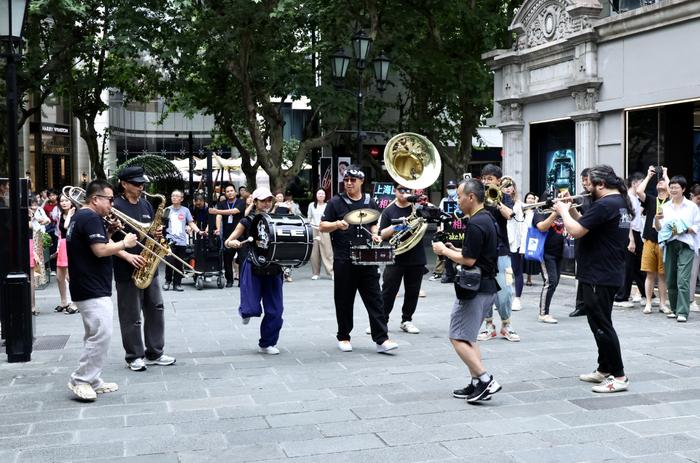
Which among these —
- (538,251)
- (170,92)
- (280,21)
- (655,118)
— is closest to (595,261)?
(538,251)

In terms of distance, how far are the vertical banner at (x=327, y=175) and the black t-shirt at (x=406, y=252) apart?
694 inches

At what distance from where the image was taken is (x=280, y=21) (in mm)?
20547

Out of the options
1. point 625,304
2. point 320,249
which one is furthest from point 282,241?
point 320,249

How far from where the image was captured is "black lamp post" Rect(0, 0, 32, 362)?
846 cm

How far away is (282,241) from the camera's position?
8.24 meters

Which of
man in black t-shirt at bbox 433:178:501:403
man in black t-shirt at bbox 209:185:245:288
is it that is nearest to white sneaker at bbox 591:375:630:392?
man in black t-shirt at bbox 433:178:501:403

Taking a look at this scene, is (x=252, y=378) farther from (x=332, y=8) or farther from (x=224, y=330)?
(x=332, y=8)

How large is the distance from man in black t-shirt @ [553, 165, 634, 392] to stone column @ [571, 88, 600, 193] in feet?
29.0

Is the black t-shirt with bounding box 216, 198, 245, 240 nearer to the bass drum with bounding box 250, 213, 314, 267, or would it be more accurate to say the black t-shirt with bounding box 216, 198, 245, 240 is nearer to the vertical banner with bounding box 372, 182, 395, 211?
the vertical banner with bounding box 372, 182, 395, 211

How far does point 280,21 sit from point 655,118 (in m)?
10.0

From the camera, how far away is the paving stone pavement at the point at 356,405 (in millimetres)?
5445

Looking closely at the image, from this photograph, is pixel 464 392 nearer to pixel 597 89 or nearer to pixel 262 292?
pixel 262 292

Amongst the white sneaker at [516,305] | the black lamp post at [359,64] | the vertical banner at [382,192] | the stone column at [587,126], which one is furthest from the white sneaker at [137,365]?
the vertical banner at [382,192]

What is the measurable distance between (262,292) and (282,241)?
28.1 inches
